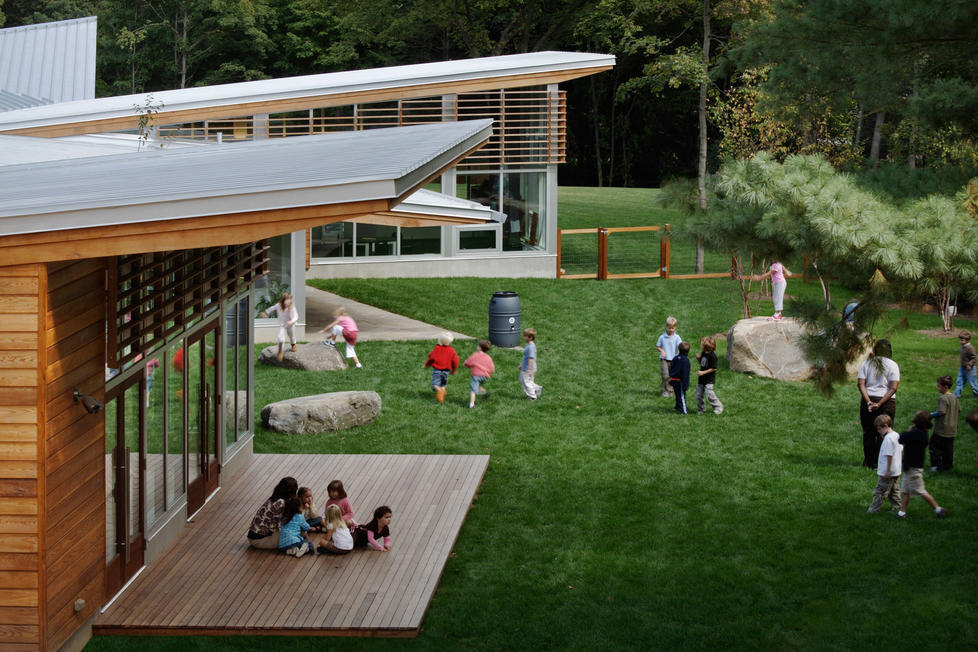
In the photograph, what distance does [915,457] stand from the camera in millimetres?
13047

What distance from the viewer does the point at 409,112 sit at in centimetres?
3162

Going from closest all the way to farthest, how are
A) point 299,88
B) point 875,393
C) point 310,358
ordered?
point 875,393 < point 310,358 < point 299,88

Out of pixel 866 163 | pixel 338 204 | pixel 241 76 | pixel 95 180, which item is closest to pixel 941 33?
pixel 866 163

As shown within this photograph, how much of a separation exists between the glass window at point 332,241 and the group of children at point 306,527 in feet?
61.9

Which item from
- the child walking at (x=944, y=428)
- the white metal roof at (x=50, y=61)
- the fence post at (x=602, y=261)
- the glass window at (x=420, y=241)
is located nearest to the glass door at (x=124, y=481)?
the child walking at (x=944, y=428)

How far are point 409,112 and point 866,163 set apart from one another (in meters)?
20.2

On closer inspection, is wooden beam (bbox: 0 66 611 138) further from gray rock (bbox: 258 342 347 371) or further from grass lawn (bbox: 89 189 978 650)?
grass lawn (bbox: 89 189 978 650)

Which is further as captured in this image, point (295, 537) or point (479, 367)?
point (479, 367)

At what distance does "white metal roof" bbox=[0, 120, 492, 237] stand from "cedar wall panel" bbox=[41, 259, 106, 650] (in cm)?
54

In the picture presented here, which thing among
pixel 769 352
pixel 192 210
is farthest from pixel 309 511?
pixel 769 352

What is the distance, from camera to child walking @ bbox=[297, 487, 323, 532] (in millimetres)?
12148

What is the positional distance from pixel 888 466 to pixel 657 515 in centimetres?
264

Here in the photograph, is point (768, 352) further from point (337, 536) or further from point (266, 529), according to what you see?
point (266, 529)

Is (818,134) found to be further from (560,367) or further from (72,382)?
(72,382)
